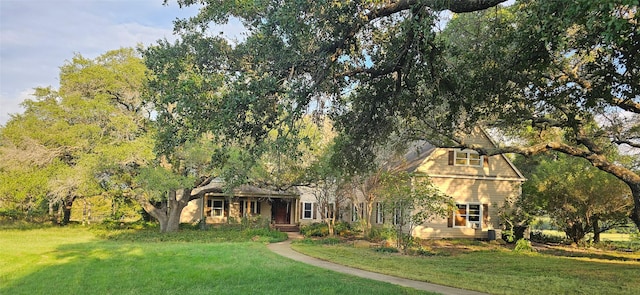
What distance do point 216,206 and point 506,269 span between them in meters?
23.8

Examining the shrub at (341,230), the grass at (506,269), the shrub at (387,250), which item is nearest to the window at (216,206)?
the shrub at (341,230)

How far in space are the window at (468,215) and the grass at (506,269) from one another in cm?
482

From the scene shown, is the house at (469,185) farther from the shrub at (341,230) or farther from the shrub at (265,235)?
the shrub at (265,235)

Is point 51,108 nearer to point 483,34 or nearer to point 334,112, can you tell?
A: point 334,112

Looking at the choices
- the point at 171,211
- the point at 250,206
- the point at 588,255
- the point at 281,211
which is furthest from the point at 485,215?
the point at 250,206

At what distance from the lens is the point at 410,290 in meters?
8.36

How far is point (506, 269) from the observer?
41.4 feet

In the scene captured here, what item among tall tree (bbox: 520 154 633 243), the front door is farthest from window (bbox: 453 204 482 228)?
the front door

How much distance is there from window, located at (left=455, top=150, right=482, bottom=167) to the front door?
1499cm

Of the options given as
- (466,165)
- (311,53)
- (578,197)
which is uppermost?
(311,53)

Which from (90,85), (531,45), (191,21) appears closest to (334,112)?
(191,21)

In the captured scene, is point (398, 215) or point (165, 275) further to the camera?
point (398, 215)

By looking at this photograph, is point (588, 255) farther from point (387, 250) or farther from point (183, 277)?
point (183, 277)

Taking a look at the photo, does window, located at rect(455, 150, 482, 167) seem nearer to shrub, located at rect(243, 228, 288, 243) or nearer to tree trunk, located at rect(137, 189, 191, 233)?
shrub, located at rect(243, 228, 288, 243)
